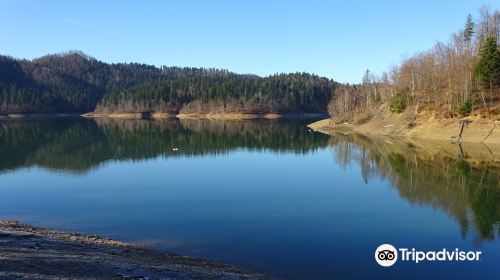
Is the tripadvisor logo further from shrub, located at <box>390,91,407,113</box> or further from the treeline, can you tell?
shrub, located at <box>390,91,407,113</box>

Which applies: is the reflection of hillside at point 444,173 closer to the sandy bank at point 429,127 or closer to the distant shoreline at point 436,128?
the distant shoreline at point 436,128

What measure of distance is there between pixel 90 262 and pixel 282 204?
19.3 metres

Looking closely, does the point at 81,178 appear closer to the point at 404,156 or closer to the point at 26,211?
the point at 26,211

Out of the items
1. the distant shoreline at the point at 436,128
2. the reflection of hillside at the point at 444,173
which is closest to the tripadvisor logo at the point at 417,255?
the reflection of hillside at the point at 444,173

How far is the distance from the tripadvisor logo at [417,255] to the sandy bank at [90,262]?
6.78 m

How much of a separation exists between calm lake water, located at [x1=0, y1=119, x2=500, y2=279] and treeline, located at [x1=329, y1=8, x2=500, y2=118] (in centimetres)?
1982

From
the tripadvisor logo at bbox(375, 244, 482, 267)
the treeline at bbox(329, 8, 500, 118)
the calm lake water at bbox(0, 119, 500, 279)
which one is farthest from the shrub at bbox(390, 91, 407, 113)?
the tripadvisor logo at bbox(375, 244, 482, 267)

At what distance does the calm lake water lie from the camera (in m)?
23.2

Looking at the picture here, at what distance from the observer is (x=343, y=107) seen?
14500 centimetres

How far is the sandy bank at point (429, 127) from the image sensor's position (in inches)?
3012

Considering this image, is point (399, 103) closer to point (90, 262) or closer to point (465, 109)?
point (465, 109)

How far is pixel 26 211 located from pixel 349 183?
27.8 metres

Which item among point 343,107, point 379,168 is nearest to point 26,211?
point 379,168

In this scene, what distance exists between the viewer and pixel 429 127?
89.8 m
